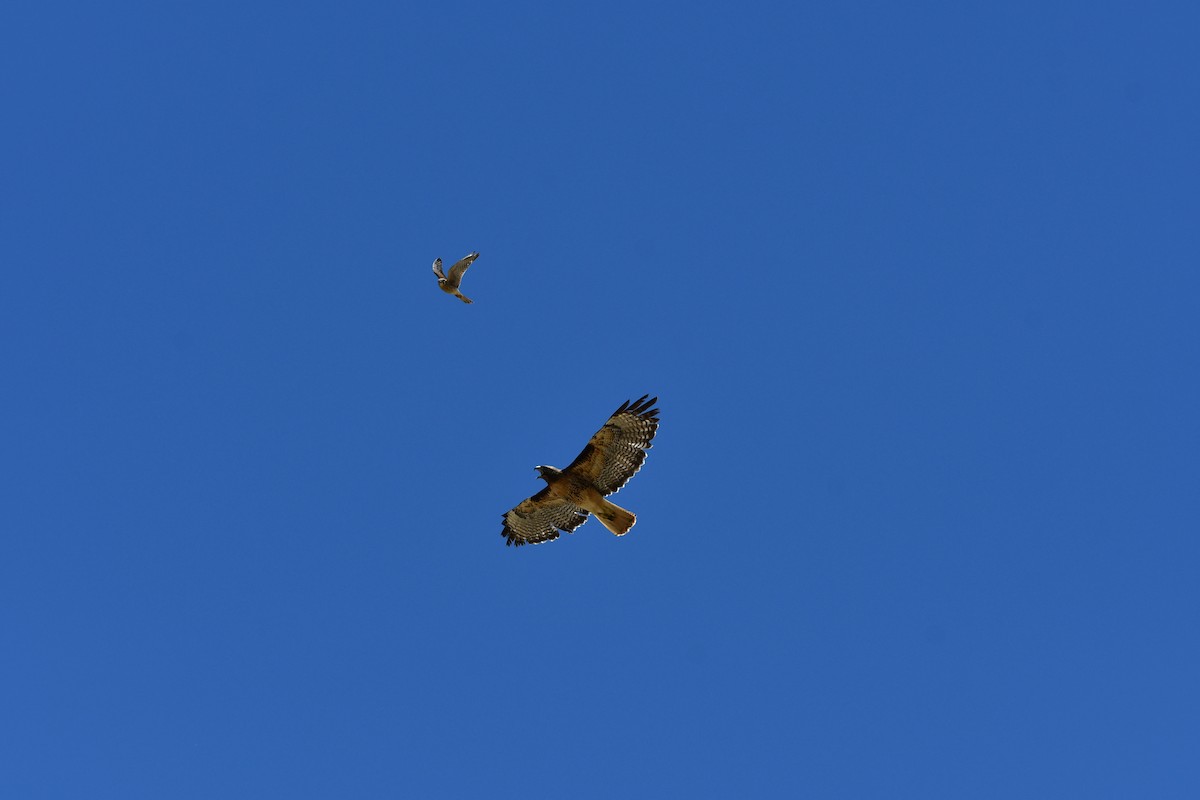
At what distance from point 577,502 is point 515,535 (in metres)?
1.69

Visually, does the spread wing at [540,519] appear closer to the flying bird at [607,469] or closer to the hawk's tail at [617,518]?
the flying bird at [607,469]

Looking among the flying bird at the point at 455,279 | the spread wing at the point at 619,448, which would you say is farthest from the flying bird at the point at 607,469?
the flying bird at the point at 455,279

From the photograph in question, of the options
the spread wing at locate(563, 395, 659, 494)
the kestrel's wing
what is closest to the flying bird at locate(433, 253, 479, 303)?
the kestrel's wing

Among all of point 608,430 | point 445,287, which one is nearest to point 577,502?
point 608,430

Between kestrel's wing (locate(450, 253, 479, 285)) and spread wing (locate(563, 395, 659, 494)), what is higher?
kestrel's wing (locate(450, 253, 479, 285))

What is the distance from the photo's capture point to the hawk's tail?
590 inches

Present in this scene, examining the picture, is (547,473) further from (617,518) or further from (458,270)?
(458,270)

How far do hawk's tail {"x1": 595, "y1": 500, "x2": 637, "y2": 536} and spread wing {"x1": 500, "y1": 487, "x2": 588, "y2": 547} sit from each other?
3.00 ft

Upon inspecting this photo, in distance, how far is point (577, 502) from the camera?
51.0ft

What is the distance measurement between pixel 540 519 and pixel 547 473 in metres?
1.34

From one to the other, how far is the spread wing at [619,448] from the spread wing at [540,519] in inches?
38.7

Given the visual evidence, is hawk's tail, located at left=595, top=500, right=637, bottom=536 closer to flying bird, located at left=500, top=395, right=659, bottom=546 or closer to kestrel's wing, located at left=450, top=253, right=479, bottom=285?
flying bird, located at left=500, top=395, right=659, bottom=546

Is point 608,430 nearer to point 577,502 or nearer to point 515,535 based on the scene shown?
point 577,502

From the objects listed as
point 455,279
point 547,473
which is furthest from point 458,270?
point 547,473
